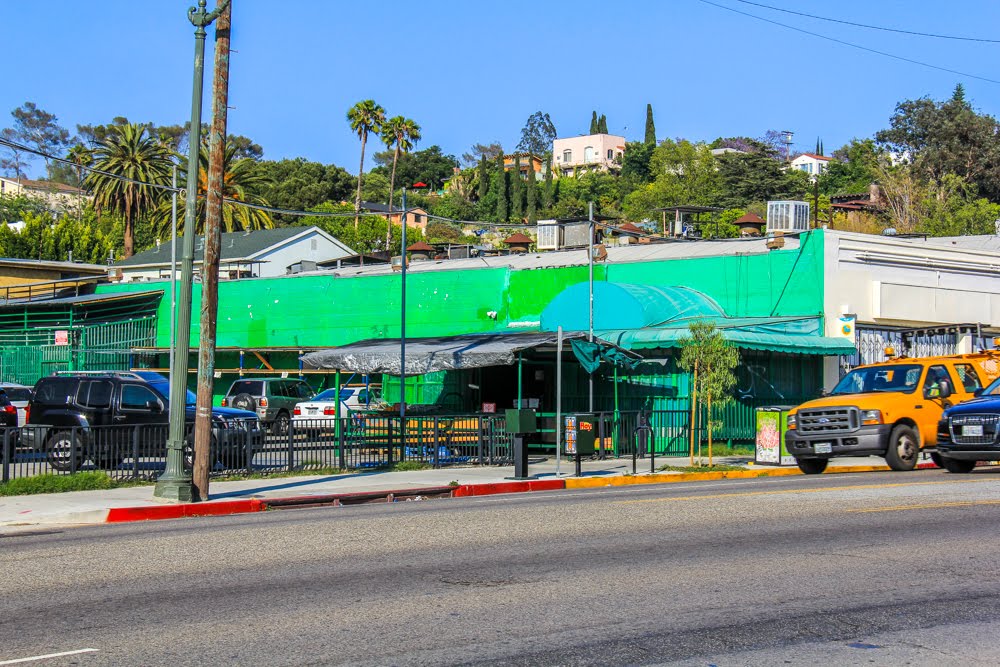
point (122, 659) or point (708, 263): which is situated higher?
point (708, 263)

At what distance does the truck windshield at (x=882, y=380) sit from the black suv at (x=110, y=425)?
467 inches

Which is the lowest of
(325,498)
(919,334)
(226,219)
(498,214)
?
(325,498)

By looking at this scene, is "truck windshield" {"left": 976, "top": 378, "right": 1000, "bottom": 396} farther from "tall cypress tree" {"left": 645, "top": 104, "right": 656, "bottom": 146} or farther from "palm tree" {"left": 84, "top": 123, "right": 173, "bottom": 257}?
"tall cypress tree" {"left": 645, "top": 104, "right": 656, "bottom": 146}

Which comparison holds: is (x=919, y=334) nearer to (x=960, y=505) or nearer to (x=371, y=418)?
(x=371, y=418)

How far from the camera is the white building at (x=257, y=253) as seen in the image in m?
67.2

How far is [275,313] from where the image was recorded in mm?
48781

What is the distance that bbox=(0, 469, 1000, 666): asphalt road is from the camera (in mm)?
7543

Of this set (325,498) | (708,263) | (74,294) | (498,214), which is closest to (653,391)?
(708,263)

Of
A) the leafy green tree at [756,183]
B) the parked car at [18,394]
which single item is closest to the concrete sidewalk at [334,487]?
the parked car at [18,394]

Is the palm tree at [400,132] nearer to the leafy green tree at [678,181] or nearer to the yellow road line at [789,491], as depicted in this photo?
the leafy green tree at [678,181]

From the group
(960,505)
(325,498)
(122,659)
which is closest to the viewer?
(122,659)

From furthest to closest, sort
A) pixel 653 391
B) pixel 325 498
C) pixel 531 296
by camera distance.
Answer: pixel 531 296, pixel 653 391, pixel 325 498

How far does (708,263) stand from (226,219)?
50.0m

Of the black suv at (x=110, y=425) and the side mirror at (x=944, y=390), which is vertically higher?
the side mirror at (x=944, y=390)
